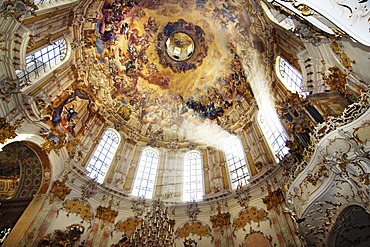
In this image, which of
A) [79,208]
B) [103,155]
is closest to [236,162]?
[103,155]

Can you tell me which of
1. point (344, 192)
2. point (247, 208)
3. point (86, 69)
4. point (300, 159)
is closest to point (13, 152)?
point (86, 69)

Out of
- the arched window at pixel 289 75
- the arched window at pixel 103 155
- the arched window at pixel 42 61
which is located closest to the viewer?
the arched window at pixel 42 61

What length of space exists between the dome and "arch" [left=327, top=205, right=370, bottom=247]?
6cm

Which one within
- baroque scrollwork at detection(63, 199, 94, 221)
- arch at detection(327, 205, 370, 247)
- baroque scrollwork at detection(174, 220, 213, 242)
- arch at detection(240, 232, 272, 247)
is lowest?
arch at detection(327, 205, 370, 247)

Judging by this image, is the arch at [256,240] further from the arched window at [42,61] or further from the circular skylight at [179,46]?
the circular skylight at [179,46]

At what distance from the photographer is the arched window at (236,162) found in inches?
545

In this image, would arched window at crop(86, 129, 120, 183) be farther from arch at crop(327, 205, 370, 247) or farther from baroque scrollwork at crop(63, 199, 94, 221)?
arch at crop(327, 205, 370, 247)

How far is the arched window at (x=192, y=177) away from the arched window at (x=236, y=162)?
1.97 m

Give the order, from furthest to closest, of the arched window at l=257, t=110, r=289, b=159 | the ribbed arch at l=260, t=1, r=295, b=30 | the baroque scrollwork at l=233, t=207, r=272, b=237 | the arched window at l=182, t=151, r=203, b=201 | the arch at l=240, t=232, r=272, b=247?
the arched window at l=182, t=151, r=203, b=201, the arched window at l=257, t=110, r=289, b=159, the baroque scrollwork at l=233, t=207, r=272, b=237, the ribbed arch at l=260, t=1, r=295, b=30, the arch at l=240, t=232, r=272, b=247

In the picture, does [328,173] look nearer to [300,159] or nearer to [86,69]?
[300,159]

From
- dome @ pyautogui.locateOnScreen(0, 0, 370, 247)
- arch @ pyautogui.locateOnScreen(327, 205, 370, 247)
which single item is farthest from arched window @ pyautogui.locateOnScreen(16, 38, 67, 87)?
arch @ pyautogui.locateOnScreen(327, 205, 370, 247)

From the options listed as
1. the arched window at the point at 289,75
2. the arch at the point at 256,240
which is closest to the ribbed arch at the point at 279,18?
the arched window at the point at 289,75

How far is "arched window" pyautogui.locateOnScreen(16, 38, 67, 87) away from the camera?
34.5ft

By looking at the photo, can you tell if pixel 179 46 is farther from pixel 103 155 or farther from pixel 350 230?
pixel 350 230
